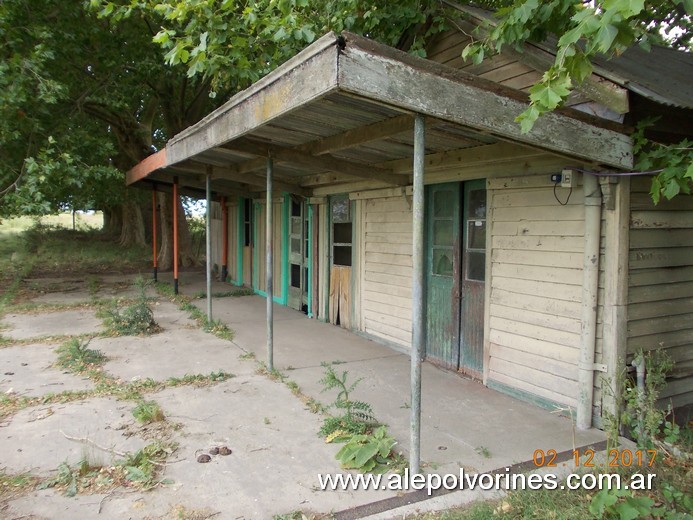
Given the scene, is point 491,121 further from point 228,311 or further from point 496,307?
point 228,311

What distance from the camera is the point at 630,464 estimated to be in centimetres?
307

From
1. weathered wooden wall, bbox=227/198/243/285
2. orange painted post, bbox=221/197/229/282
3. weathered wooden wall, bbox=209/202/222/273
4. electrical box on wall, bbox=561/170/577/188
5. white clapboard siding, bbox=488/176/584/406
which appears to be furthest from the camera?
weathered wooden wall, bbox=209/202/222/273

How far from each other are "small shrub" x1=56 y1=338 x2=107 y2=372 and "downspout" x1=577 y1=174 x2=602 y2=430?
4885mm

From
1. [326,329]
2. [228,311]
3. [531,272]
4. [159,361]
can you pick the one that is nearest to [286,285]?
[228,311]

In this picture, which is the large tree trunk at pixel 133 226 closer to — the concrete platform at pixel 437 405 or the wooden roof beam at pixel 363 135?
the concrete platform at pixel 437 405

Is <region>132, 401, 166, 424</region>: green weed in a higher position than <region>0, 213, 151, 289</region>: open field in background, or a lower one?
lower

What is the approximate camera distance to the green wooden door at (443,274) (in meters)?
5.16

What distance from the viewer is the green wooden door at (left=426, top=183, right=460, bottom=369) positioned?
5.16m

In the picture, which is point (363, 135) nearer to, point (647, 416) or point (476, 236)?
point (476, 236)

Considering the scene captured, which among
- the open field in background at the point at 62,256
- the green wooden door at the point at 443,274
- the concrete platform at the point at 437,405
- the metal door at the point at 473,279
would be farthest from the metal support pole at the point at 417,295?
the open field in background at the point at 62,256

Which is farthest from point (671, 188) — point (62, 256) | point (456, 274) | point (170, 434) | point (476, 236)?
point (62, 256)

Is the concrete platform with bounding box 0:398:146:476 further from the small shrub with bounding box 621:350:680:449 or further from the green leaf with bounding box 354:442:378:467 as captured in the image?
the small shrub with bounding box 621:350:680:449

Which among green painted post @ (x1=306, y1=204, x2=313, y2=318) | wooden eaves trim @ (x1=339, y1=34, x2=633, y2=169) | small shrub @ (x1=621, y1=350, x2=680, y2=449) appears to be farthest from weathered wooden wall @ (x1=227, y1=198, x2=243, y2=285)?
small shrub @ (x1=621, y1=350, x2=680, y2=449)

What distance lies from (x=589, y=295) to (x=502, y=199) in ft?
4.15
